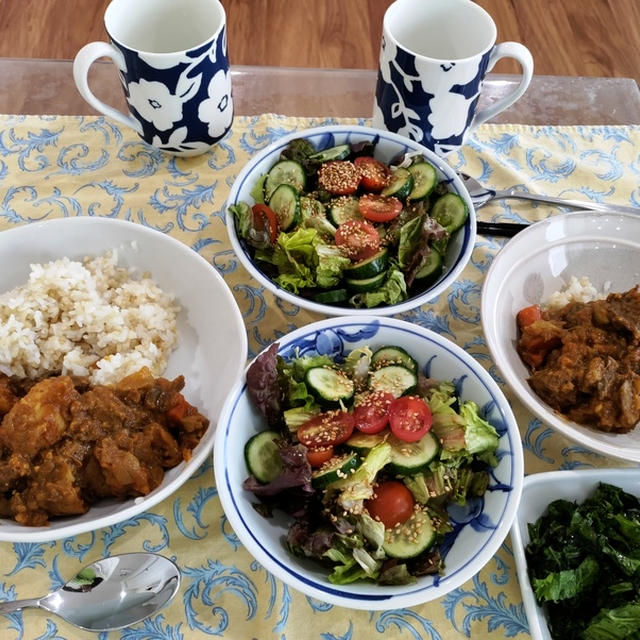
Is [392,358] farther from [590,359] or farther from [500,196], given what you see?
[500,196]

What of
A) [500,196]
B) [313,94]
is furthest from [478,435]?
[313,94]

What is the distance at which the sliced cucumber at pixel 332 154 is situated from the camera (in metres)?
2.39

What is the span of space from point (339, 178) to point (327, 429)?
3.39 feet

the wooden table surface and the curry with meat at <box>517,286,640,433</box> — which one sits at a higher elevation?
the wooden table surface

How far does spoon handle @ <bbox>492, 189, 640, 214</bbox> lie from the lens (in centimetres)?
253

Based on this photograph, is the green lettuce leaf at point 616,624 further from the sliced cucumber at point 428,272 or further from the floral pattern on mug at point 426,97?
the floral pattern on mug at point 426,97

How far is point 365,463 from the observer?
1.65m

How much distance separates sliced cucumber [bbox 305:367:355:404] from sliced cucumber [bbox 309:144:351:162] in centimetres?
93

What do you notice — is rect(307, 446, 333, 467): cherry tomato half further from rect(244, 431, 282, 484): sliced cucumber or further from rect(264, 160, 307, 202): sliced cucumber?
rect(264, 160, 307, 202): sliced cucumber

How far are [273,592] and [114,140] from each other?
212cm

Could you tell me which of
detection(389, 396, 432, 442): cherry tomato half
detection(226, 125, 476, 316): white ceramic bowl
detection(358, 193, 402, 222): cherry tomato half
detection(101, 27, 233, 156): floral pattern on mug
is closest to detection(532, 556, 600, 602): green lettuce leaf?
detection(389, 396, 432, 442): cherry tomato half

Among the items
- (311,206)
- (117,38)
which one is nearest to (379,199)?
(311,206)

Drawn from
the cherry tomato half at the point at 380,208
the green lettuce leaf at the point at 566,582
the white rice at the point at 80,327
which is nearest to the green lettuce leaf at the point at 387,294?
the cherry tomato half at the point at 380,208

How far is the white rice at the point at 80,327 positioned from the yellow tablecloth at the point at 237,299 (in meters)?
0.38
